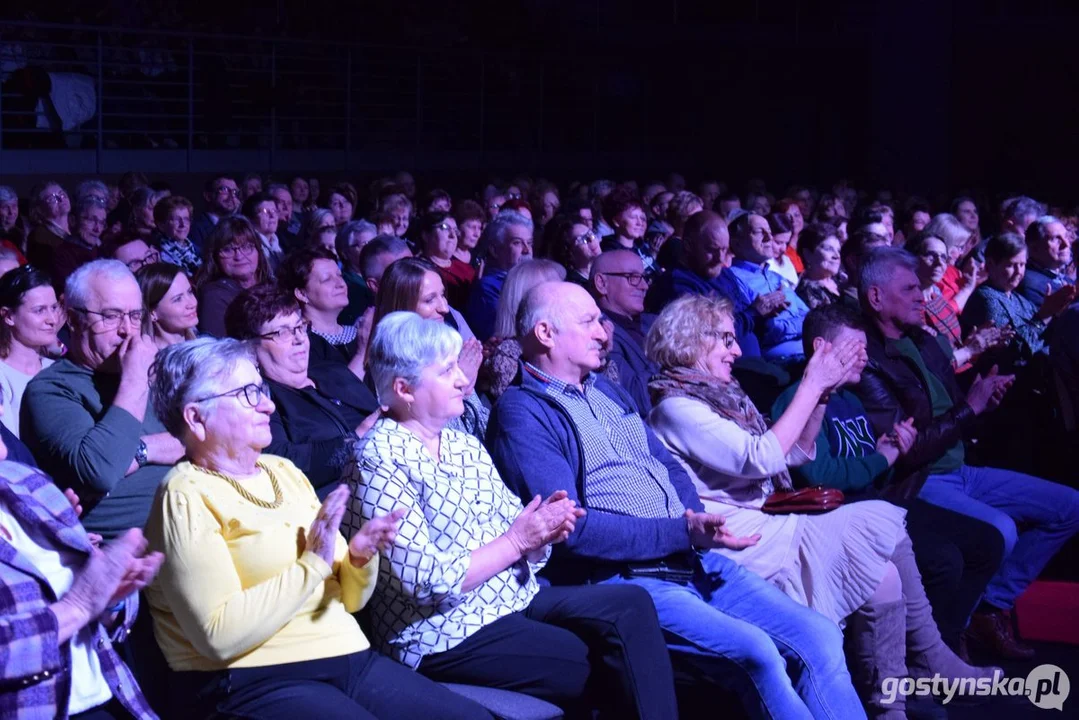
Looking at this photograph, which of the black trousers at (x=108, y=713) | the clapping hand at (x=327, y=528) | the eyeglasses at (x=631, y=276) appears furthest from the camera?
the eyeglasses at (x=631, y=276)

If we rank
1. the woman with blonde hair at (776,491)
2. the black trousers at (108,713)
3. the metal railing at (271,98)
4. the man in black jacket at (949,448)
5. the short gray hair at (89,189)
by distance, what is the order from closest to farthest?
1. the black trousers at (108,713)
2. the woman with blonde hair at (776,491)
3. the man in black jacket at (949,448)
4. the short gray hair at (89,189)
5. the metal railing at (271,98)

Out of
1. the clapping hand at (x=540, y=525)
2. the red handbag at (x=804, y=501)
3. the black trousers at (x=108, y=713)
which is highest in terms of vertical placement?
the clapping hand at (x=540, y=525)

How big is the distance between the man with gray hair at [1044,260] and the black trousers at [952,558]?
2.35m

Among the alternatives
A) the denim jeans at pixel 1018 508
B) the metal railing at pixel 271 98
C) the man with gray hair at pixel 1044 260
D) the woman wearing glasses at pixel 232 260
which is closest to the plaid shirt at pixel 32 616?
the woman wearing glasses at pixel 232 260

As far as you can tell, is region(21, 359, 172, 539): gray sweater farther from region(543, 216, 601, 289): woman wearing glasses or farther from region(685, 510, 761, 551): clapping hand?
region(543, 216, 601, 289): woman wearing glasses

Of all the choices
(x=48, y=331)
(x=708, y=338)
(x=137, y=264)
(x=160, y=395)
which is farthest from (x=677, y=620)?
(x=137, y=264)

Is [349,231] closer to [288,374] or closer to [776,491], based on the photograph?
[288,374]

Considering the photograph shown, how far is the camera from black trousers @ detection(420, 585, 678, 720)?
3.24m

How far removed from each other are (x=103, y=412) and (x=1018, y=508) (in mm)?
3283

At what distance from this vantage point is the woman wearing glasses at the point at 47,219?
7.82 metres

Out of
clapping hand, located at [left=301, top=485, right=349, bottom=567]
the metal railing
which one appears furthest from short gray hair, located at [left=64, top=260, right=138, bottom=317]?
the metal railing

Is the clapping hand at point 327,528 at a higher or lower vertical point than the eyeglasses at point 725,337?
lower

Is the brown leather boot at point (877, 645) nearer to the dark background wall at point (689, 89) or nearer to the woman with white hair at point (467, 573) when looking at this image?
the woman with white hair at point (467, 573)

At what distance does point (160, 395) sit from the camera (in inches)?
116
